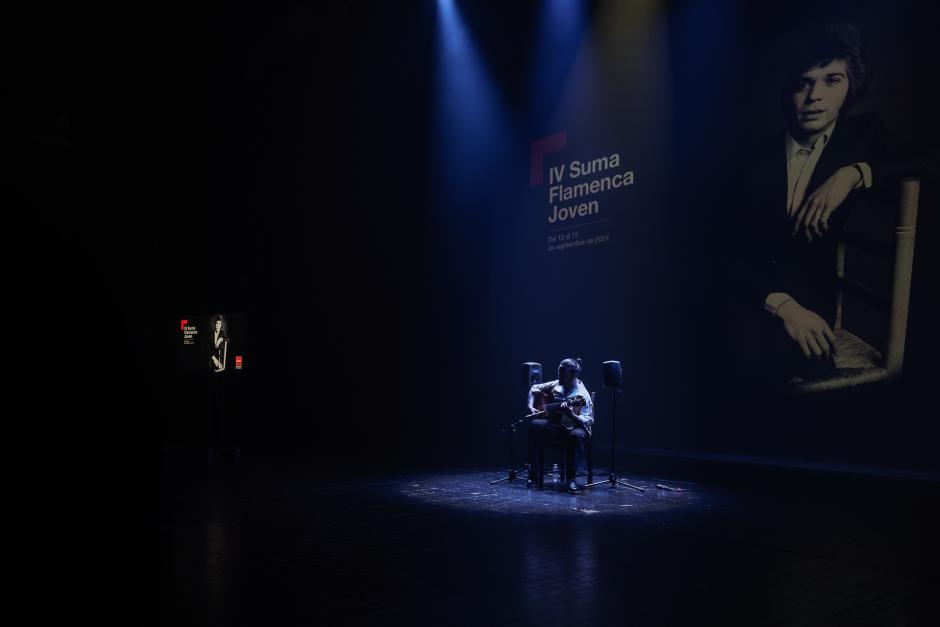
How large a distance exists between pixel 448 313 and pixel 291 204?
3.50m

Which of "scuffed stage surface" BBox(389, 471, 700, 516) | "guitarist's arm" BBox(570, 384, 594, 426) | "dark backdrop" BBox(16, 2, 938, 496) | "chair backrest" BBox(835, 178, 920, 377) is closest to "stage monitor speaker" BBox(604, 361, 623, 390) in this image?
"guitarist's arm" BBox(570, 384, 594, 426)

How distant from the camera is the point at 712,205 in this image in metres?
7.94

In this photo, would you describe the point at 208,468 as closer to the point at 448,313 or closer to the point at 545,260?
the point at 448,313

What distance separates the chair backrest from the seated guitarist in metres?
2.43

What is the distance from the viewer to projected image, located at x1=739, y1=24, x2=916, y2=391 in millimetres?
6441

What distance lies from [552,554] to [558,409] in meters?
2.78

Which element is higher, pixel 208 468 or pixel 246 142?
pixel 246 142

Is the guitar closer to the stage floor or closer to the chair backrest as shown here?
the stage floor

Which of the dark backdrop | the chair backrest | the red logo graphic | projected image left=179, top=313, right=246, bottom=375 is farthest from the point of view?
the red logo graphic

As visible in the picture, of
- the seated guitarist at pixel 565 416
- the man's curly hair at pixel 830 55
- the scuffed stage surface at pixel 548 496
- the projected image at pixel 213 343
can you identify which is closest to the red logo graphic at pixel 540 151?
the man's curly hair at pixel 830 55

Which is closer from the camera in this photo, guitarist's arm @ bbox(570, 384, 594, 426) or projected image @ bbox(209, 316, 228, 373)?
guitarist's arm @ bbox(570, 384, 594, 426)

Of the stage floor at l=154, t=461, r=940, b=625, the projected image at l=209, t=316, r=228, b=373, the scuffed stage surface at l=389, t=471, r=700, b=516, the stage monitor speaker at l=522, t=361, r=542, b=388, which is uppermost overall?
the projected image at l=209, t=316, r=228, b=373

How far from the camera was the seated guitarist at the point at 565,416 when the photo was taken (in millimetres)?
7000

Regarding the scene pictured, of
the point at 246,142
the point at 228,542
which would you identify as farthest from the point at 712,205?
the point at 246,142
